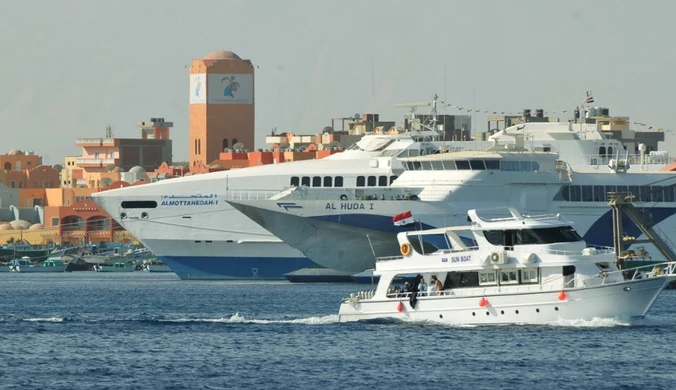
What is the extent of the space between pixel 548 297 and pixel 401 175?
37.9m

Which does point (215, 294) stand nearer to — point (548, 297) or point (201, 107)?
point (548, 297)

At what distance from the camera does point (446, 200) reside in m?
88.6

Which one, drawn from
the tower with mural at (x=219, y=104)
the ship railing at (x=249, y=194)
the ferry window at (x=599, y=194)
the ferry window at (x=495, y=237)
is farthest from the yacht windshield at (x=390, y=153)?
the tower with mural at (x=219, y=104)

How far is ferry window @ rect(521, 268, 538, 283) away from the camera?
54344 mm

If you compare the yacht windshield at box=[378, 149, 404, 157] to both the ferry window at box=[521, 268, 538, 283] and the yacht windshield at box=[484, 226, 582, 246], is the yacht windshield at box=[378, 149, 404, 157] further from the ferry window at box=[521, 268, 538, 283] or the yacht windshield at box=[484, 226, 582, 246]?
the ferry window at box=[521, 268, 538, 283]

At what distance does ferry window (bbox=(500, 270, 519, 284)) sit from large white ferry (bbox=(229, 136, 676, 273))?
101ft

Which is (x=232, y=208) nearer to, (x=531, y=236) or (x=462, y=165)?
(x=462, y=165)

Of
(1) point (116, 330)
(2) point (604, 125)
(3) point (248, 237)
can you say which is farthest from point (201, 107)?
(1) point (116, 330)

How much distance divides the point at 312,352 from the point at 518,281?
715 cm

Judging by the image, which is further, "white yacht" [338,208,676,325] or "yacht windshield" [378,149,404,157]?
"yacht windshield" [378,149,404,157]

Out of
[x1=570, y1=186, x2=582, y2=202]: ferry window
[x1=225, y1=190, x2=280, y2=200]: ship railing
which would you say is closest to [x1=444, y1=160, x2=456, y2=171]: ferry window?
[x1=570, y1=186, x2=582, y2=202]: ferry window

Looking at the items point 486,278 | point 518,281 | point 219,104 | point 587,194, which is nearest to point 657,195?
point 587,194

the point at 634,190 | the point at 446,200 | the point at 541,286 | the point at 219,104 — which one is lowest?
the point at 541,286

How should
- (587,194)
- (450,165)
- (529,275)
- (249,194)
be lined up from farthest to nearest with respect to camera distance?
Answer: 1. (249,194)
2. (587,194)
3. (450,165)
4. (529,275)
